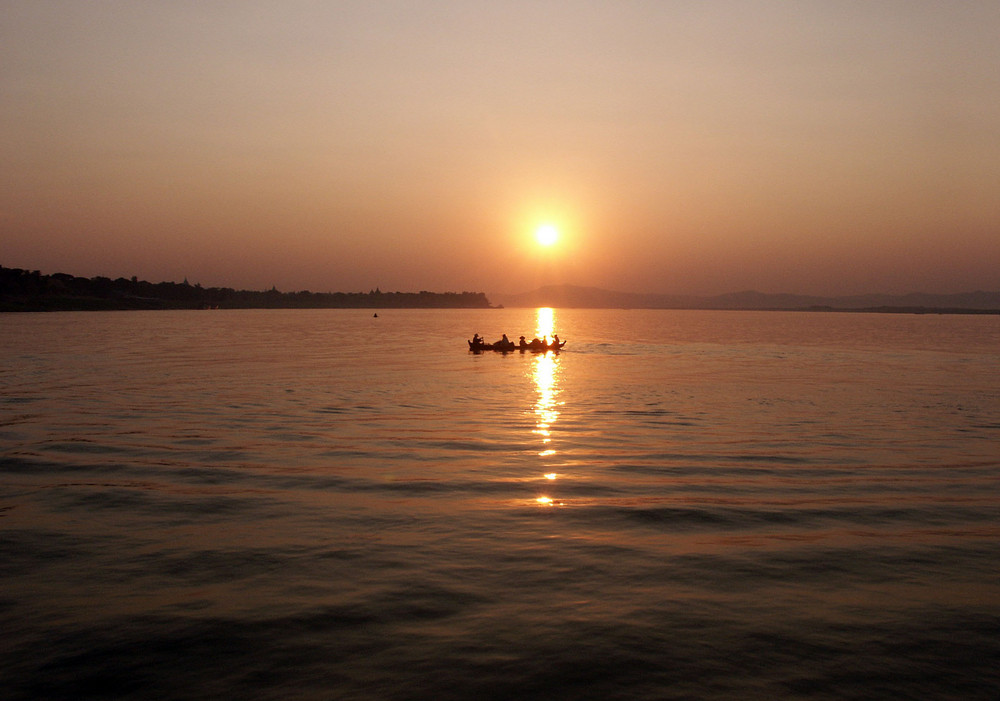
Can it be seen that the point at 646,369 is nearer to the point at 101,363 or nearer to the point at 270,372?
the point at 270,372

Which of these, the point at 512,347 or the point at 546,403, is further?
the point at 512,347

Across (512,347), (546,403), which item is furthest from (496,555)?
(512,347)

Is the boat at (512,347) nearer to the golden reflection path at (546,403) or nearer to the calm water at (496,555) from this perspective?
the golden reflection path at (546,403)

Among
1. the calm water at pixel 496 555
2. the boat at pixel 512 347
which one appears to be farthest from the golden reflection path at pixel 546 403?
the boat at pixel 512 347

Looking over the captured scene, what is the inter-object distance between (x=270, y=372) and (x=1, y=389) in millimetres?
14466

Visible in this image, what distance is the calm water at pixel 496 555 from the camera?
8.09 meters

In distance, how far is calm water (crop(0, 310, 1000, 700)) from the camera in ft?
26.5

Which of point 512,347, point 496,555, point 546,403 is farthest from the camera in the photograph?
point 512,347

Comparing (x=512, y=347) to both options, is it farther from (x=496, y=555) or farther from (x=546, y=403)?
(x=496, y=555)

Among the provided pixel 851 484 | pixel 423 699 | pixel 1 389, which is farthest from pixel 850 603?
pixel 1 389

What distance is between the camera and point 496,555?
38.9ft

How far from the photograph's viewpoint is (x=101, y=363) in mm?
49625

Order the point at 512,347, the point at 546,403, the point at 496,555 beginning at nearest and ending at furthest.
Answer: the point at 496,555
the point at 546,403
the point at 512,347

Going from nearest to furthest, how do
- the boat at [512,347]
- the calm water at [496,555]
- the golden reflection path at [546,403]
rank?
the calm water at [496,555] → the golden reflection path at [546,403] → the boat at [512,347]
